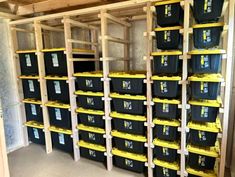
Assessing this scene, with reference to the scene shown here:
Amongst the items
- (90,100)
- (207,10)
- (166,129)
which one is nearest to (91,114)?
(90,100)

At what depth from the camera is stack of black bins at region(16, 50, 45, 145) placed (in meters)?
3.12

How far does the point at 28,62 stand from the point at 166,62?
2358mm

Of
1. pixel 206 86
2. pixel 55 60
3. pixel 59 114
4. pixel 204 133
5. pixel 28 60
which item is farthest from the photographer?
pixel 28 60

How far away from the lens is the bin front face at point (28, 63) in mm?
3080

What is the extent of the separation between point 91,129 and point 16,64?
1847mm

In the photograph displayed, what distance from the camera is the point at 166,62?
209 cm

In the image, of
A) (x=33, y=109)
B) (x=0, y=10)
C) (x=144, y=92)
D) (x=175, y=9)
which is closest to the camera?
(x=175, y=9)

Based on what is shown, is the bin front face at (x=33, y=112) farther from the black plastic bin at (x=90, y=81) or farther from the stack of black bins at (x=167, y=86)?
the stack of black bins at (x=167, y=86)

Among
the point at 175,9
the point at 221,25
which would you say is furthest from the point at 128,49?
the point at 221,25

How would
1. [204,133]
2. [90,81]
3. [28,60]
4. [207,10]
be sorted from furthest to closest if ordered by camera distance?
[28,60] → [90,81] → [204,133] → [207,10]

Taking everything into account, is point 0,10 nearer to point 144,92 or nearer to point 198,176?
point 144,92

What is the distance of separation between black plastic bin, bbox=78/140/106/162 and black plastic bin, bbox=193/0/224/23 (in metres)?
2.11

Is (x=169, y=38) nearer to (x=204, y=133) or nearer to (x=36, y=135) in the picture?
(x=204, y=133)

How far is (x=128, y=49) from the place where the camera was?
10.5 feet
